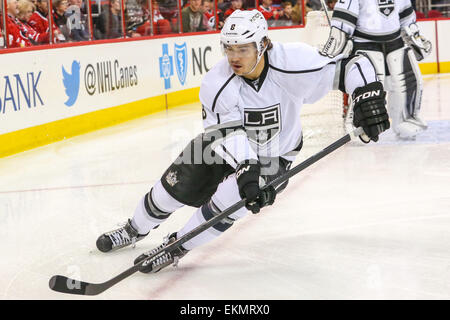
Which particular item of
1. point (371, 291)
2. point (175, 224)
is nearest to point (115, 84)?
point (175, 224)

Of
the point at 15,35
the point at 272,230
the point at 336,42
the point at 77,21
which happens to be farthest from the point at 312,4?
the point at 272,230

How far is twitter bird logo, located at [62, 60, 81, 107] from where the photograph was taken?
6152 millimetres

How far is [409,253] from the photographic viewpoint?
9.27ft

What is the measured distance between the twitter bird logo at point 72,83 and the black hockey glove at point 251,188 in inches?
156

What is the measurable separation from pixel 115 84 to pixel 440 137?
Result: 118 inches

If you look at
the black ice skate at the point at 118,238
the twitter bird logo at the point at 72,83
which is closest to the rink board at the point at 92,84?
the twitter bird logo at the point at 72,83

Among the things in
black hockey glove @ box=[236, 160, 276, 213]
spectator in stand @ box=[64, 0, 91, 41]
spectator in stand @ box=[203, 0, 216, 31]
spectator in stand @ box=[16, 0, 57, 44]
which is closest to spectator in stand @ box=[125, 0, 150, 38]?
→ spectator in stand @ box=[64, 0, 91, 41]

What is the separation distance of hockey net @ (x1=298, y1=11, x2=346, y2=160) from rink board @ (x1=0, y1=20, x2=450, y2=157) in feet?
0.16

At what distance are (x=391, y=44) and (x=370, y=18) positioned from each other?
0.76 feet

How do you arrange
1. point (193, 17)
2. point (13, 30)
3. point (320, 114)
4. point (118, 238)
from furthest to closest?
point (193, 17) < point (320, 114) < point (13, 30) < point (118, 238)

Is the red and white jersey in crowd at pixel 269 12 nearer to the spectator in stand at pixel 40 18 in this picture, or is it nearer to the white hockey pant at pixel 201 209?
the spectator in stand at pixel 40 18

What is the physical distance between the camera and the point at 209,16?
871cm

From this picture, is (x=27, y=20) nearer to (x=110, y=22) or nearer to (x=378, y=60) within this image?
(x=110, y=22)

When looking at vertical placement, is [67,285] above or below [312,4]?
below
